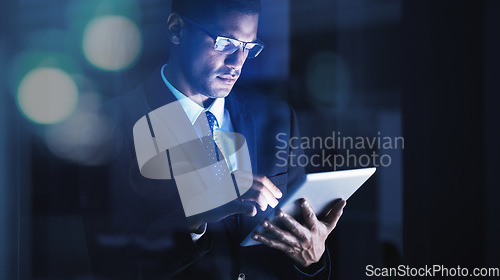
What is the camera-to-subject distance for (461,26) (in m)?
2.04

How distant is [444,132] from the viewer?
207 centimetres

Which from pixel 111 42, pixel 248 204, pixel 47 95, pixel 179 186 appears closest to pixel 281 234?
pixel 248 204

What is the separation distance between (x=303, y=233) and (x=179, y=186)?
1.86ft

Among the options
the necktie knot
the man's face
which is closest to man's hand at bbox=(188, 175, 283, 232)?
the necktie knot

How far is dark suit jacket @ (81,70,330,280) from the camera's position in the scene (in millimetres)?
1806

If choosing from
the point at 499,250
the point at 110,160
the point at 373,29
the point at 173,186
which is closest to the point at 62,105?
the point at 110,160

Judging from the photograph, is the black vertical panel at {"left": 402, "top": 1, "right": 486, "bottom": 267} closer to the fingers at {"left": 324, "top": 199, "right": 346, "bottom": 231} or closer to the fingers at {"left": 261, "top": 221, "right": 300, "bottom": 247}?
the fingers at {"left": 324, "top": 199, "right": 346, "bottom": 231}

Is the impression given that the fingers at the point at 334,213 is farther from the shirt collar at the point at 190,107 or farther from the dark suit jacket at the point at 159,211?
the shirt collar at the point at 190,107

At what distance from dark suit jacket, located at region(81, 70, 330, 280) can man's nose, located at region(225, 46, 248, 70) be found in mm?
124

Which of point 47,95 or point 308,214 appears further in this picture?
point 47,95

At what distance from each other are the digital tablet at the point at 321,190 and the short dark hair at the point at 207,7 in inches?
33.2

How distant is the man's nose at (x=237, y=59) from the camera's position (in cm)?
181

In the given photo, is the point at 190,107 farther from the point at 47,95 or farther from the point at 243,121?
the point at 47,95

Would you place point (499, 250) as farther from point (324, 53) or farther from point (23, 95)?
point (23, 95)
